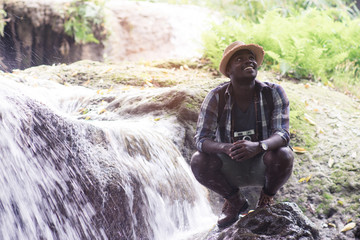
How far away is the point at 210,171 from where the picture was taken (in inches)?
111

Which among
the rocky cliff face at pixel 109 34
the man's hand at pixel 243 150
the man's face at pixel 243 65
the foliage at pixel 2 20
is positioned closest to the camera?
the man's hand at pixel 243 150

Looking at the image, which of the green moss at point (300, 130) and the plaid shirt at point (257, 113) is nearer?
the plaid shirt at point (257, 113)

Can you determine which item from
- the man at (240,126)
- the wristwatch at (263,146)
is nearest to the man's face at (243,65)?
the man at (240,126)

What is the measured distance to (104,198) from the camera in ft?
10.5

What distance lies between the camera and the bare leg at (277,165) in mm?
2684

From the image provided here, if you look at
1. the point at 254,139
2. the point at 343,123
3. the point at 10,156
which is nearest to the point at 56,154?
the point at 10,156

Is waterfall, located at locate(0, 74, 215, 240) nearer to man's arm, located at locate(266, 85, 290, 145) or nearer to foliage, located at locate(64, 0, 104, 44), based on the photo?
man's arm, located at locate(266, 85, 290, 145)

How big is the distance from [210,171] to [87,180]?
1088 millimetres

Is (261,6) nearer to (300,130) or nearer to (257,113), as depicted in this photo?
(300,130)

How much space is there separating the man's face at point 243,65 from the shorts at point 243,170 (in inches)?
24.3

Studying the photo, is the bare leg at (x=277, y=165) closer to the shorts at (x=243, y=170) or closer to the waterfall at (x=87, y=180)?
the shorts at (x=243, y=170)

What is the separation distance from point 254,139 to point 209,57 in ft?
18.7

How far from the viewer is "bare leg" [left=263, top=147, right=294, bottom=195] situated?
2684 millimetres

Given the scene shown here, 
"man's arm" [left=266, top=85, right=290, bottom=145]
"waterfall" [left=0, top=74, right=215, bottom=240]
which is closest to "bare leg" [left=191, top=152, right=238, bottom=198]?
"man's arm" [left=266, top=85, right=290, bottom=145]
